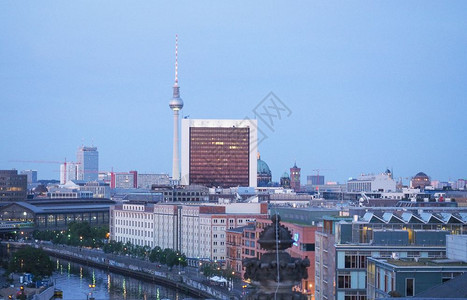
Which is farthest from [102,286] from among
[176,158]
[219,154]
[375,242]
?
[219,154]

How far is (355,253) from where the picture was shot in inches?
1478

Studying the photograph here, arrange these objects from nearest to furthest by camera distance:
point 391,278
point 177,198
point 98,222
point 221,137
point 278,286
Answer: point 278,286 → point 391,278 → point 177,198 → point 98,222 → point 221,137

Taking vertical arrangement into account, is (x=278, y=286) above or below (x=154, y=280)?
above

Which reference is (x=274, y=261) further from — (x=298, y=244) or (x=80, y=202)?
(x=80, y=202)

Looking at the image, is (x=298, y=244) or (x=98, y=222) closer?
(x=298, y=244)

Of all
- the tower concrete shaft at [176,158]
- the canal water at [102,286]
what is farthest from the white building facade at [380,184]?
the canal water at [102,286]

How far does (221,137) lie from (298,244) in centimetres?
11155

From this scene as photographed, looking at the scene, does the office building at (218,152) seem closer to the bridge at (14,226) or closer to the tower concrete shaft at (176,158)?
the tower concrete shaft at (176,158)

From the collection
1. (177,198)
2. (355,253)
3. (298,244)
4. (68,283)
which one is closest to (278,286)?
(355,253)

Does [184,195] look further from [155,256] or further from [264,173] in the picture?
[264,173]

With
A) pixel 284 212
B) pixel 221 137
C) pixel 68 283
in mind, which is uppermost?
pixel 221 137

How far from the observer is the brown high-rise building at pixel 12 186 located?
177625 mm

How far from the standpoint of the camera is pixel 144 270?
79.4 m

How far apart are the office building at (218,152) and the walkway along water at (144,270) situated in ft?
190
